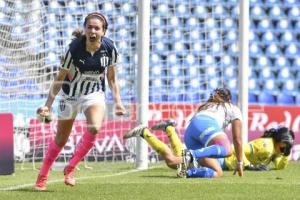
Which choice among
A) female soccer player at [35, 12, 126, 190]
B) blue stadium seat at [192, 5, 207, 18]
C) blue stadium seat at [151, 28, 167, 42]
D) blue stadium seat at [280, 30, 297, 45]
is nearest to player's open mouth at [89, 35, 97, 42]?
female soccer player at [35, 12, 126, 190]

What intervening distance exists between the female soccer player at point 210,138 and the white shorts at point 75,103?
2.17 meters

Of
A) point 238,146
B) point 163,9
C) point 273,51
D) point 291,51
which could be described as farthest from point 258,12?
point 238,146

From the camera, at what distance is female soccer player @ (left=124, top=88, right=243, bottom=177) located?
1030cm

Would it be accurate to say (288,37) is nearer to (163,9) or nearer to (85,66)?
(163,9)

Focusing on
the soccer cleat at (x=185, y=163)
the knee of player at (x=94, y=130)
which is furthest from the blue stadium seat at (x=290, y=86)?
the knee of player at (x=94, y=130)

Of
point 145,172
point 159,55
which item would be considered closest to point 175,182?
point 145,172

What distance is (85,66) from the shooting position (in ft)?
27.1

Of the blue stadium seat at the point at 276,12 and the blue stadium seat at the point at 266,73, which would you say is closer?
the blue stadium seat at the point at 266,73

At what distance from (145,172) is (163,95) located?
16.5 ft

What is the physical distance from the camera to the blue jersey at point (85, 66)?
8.20m

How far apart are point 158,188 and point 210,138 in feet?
7.67

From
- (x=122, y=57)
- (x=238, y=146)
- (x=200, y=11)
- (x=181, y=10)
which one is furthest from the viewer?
(x=200, y=11)

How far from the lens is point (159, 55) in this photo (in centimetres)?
1750

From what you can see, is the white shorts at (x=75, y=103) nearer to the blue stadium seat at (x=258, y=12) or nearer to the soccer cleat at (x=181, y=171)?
the soccer cleat at (x=181, y=171)
